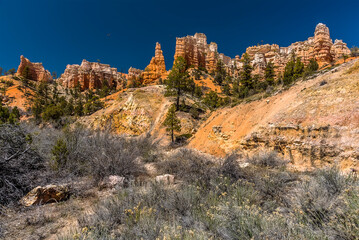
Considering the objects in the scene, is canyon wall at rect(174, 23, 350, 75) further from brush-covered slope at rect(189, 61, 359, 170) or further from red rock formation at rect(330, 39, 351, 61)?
brush-covered slope at rect(189, 61, 359, 170)

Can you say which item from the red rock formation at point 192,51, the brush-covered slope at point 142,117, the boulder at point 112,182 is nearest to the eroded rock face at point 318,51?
the red rock formation at point 192,51

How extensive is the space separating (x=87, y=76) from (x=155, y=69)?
28446 mm

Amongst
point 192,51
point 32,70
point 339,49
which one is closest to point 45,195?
point 192,51

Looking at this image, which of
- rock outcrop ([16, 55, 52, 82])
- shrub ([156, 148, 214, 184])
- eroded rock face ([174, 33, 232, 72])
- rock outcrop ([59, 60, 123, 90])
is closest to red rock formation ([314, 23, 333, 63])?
eroded rock face ([174, 33, 232, 72])

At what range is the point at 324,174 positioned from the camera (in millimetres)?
4254

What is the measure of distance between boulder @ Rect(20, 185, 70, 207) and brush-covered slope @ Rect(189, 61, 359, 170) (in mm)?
9884

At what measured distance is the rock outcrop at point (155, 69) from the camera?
6227cm

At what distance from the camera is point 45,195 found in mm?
4617

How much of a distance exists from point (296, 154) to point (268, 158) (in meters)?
1.62

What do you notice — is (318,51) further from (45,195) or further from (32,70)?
(32,70)

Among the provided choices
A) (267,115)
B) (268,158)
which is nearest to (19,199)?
(268,158)

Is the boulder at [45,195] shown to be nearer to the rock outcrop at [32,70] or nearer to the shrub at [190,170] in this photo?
the shrub at [190,170]

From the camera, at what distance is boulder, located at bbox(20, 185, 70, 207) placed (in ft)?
14.5

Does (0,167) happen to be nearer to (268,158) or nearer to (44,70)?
(268,158)
